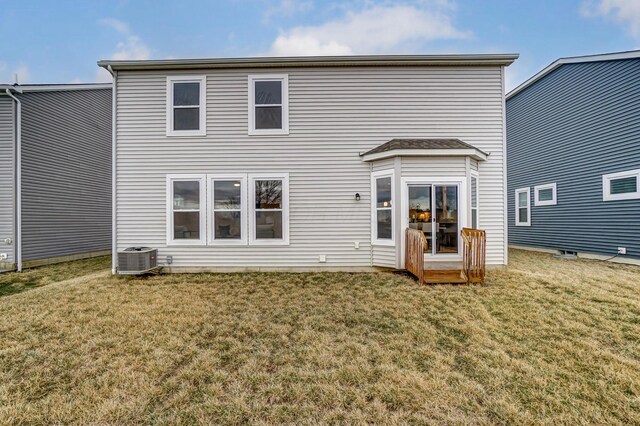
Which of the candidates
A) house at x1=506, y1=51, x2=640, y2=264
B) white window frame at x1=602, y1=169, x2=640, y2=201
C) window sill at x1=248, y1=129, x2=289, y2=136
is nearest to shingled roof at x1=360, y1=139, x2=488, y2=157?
window sill at x1=248, y1=129, x2=289, y2=136

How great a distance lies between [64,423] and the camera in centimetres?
215

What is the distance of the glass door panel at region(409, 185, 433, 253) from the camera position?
6.88 m

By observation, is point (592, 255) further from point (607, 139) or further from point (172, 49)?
point (172, 49)

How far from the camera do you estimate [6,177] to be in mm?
7980

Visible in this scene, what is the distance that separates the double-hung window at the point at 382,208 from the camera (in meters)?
7.02

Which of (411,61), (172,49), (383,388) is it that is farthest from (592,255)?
(172,49)

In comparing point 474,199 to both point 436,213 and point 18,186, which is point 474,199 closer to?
point 436,213

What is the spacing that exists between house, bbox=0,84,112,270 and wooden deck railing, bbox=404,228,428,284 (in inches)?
424

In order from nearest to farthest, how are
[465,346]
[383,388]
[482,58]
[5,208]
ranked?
1. [383,388]
2. [465,346]
3. [482,58]
4. [5,208]

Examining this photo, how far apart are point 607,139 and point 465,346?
961 centimetres

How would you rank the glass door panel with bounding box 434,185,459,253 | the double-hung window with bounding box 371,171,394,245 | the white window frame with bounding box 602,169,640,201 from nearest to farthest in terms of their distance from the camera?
the glass door panel with bounding box 434,185,459,253 → the double-hung window with bounding box 371,171,394,245 → the white window frame with bounding box 602,169,640,201

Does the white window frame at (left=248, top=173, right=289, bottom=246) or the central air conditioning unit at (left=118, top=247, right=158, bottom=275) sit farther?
the white window frame at (left=248, top=173, right=289, bottom=246)

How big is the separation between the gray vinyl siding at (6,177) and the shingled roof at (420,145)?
10.0 m

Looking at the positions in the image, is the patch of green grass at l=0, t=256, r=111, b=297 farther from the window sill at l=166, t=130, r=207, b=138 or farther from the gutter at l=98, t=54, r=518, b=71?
the gutter at l=98, t=54, r=518, b=71
